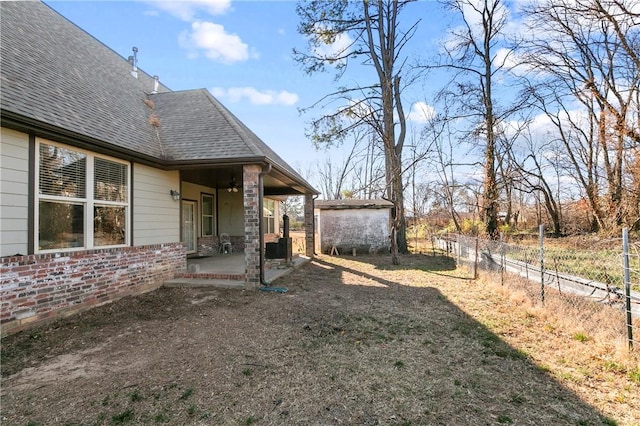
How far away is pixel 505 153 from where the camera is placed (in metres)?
18.7

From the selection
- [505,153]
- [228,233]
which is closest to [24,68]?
[228,233]

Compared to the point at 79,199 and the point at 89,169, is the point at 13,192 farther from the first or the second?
the point at 89,169

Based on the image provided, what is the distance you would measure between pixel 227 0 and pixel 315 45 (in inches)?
298

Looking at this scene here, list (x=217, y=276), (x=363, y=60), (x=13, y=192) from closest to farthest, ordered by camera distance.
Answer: (x=13, y=192) < (x=217, y=276) < (x=363, y=60)

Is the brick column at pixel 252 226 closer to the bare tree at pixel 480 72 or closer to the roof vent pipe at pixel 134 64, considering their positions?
the roof vent pipe at pixel 134 64

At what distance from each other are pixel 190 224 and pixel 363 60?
38.3ft

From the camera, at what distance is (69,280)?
5137 millimetres

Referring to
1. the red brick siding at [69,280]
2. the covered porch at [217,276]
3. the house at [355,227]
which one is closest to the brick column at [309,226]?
the house at [355,227]

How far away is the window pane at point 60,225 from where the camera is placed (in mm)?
4789

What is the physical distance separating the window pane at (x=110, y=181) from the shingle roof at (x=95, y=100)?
1.40 feet

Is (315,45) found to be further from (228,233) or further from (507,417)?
(507,417)

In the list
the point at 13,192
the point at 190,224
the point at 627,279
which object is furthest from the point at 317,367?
the point at 190,224

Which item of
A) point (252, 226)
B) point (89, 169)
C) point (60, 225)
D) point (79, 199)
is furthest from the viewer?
point (252, 226)

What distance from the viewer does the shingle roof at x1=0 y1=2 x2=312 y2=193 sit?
5.16 metres
